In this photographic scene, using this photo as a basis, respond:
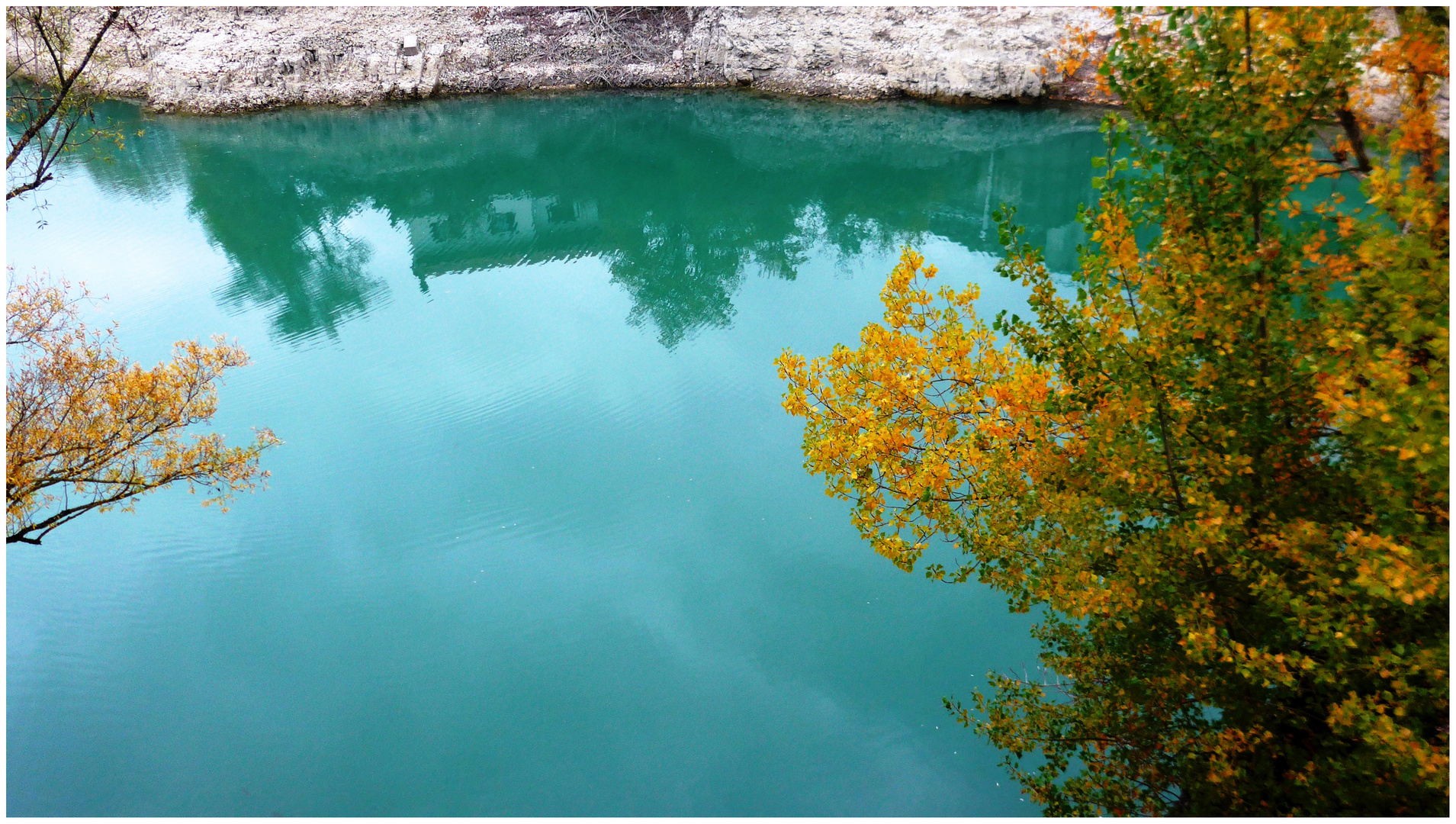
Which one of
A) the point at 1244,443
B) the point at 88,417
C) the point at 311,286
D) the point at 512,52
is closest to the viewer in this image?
the point at 1244,443

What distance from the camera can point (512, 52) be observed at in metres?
29.5

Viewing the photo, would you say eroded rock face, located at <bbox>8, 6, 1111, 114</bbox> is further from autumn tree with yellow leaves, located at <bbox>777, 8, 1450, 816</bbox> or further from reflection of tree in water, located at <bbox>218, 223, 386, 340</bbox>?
autumn tree with yellow leaves, located at <bbox>777, 8, 1450, 816</bbox>

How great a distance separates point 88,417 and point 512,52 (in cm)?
2576

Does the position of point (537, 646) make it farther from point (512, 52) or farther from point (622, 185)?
point (512, 52)

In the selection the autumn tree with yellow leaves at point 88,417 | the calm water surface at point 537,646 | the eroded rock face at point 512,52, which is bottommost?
the calm water surface at point 537,646

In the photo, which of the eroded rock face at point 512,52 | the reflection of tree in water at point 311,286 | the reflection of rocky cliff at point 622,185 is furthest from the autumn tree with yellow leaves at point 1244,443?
the eroded rock face at point 512,52

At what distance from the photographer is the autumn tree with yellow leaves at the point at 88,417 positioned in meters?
6.75

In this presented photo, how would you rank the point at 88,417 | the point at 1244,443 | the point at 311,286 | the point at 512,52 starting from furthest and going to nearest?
the point at 512,52
the point at 311,286
the point at 88,417
the point at 1244,443

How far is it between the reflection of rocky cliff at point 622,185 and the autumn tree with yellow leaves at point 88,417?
8117 mm

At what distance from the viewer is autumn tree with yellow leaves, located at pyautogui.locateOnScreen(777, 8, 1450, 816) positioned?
366 cm

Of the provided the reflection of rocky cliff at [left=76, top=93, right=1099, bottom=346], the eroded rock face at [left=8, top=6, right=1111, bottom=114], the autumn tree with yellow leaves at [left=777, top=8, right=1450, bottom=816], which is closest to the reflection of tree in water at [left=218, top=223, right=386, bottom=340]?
the reflection of rocky cliff at [left=76, top=93, right=1099, bottom=346]

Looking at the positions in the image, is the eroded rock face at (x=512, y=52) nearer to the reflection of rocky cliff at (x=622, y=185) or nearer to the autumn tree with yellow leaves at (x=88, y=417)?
the reflection of rocky cliff at (x=622, y=185)

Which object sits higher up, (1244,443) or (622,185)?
(1244,443)

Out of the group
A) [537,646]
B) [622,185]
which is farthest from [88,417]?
[622,185]
